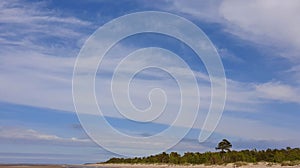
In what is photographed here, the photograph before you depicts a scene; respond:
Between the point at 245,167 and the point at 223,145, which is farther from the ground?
the point at 223,145

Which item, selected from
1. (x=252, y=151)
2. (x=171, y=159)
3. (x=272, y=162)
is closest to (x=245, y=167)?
(x=272, y=162)

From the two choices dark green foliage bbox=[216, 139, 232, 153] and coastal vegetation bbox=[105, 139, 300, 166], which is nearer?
coastal vegetation bbox=[105, 139, 300, 166]

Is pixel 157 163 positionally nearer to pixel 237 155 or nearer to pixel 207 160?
pixel 207 160

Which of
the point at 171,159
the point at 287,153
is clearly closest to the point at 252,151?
the point at 287,153

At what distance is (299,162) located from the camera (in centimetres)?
9931

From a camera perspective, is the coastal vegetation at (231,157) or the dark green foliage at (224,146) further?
the dark green foliage at (224,146)

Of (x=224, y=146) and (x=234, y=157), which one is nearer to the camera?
(x=234, y=157)

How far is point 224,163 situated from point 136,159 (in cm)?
7383

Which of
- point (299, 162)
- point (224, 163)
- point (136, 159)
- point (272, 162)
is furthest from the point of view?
point (136, 159)

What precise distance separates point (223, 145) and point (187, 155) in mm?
13736

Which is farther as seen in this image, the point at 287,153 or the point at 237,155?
the point at 237,155

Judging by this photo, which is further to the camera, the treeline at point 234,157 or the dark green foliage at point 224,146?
the dark green foliage at point 224,146

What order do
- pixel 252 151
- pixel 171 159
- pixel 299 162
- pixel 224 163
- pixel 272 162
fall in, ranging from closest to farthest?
pixel 299 162 → pixel 272 162 → pixel 224 163 → pixel 252 151 → pixel 171 159

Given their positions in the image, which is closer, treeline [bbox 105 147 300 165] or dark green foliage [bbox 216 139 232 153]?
treeline [bbox 105 147 300 165]
